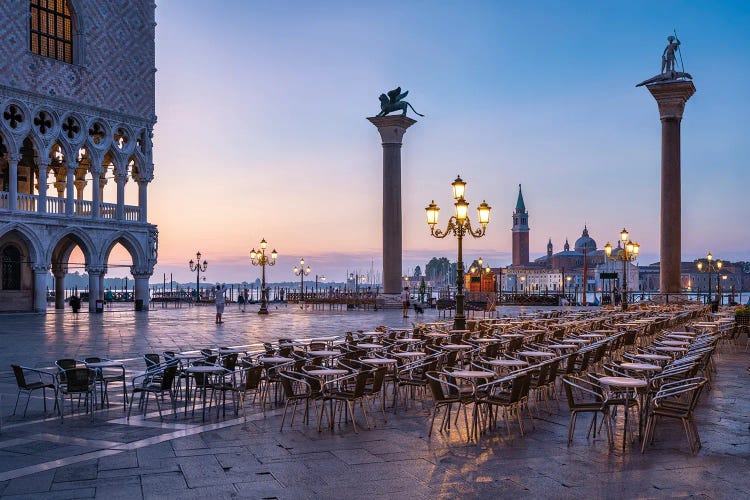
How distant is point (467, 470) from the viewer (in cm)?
609

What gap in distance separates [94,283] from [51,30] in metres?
11.5

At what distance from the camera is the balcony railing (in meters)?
29.8

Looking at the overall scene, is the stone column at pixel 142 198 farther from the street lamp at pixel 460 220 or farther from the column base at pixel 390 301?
the street lamp at pixel 460 220

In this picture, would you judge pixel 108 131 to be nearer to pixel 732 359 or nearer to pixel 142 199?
pixel 142 199

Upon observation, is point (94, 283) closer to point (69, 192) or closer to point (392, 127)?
point (69, 192)

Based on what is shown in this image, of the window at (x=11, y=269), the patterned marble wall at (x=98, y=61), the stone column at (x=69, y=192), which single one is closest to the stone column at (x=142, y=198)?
the patterned marble wall at (x=98, y=61)

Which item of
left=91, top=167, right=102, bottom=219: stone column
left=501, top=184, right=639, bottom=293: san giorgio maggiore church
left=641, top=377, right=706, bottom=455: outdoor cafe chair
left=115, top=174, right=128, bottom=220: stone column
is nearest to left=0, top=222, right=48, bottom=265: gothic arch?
left=91, top=167, right=102, bottom=219: stone column

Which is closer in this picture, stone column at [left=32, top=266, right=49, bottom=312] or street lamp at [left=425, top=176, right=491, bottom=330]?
street lamp at [left=425, top=176, right=491, bottom=330]

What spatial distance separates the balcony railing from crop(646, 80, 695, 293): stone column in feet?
80.3

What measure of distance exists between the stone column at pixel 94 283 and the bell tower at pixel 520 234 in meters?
126

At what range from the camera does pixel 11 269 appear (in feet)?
102

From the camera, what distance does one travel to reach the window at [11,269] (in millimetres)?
31031

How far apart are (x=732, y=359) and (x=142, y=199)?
27.9 meters

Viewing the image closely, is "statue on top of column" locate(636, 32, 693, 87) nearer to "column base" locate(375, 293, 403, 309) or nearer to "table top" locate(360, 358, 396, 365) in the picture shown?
"column base" locate(375, 293, 403, 309)
